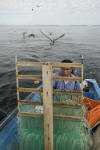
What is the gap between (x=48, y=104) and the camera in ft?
10.8

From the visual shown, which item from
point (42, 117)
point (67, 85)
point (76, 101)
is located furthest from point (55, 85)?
point (42, 117)

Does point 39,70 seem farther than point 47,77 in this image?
Yes

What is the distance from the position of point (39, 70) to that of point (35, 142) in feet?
44.4

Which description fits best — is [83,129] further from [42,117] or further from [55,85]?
[55,85]

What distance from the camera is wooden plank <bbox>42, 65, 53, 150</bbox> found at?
3.15m

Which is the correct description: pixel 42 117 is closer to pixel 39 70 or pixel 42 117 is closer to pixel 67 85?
pixel 67 85

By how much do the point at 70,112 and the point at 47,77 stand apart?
1.22 metres

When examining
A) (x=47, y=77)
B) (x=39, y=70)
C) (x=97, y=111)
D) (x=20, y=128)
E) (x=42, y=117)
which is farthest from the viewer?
(x=39, y=70)

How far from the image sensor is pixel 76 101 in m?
3.96

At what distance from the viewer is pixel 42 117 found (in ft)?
11.9

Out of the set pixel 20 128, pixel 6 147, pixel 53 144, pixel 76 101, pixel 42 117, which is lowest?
pixel 6 147

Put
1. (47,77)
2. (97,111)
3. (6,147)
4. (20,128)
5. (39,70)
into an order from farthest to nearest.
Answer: (39,70)
(97,111)
(6,147)
(20,128)
(47,77)

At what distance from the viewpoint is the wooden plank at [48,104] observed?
10.3 ft

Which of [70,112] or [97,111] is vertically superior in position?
A: [70,112]
